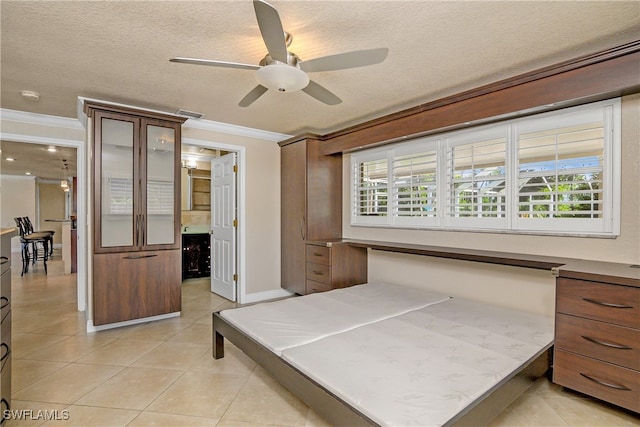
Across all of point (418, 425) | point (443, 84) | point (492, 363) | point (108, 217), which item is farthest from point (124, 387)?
point (443, 84)

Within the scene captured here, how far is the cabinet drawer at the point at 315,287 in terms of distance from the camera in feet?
13.1

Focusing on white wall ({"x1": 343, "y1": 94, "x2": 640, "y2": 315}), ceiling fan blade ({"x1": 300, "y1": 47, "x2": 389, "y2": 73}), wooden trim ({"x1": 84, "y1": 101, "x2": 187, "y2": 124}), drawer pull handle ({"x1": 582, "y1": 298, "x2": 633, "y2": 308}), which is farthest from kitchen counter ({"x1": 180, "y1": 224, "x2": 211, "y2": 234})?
drawer pull handle ({"x1": 582, "y1": 298, "x2": 633, "y2": 308})

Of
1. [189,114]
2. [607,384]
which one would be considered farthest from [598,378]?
[189,114]

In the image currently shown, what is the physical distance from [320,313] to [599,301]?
6.07 feet

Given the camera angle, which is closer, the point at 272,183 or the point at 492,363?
the point at 492,363

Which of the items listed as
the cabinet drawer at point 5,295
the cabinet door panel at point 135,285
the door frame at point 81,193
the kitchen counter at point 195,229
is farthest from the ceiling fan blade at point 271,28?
the kitchen counter at point 195,229

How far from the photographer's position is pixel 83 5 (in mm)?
1803

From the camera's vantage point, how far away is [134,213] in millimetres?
3492

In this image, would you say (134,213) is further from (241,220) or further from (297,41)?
(297,41)

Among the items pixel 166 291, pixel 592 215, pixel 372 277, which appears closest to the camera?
pixel 592 215

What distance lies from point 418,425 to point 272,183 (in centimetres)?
390

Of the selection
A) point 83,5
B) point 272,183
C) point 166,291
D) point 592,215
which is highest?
point 83,5

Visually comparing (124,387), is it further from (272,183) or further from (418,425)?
(272,183)

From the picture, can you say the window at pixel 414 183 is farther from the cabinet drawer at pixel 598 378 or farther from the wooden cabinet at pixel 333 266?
the cabinet drawer at pixel 598 378
